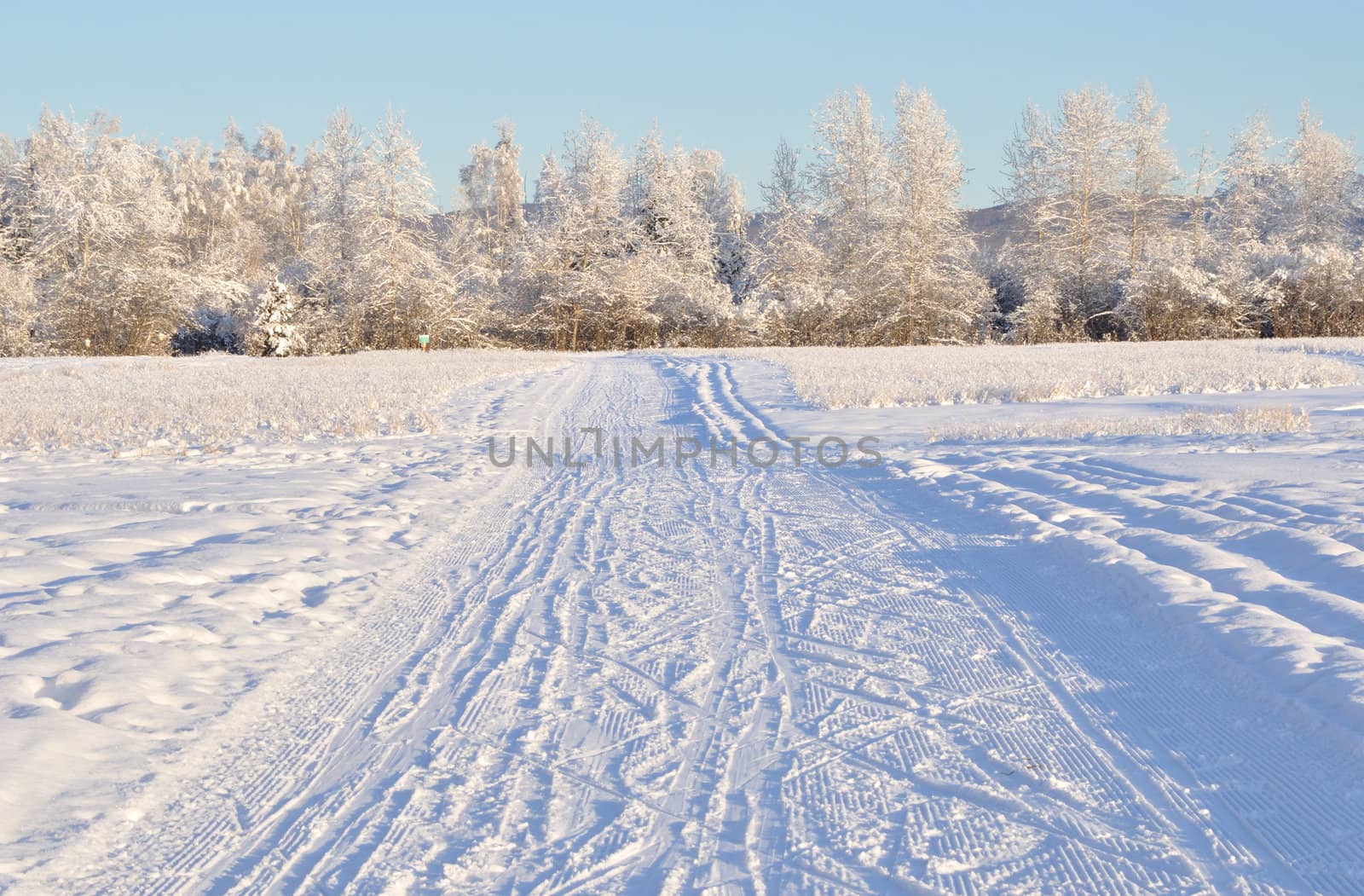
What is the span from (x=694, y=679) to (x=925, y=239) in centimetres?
4216

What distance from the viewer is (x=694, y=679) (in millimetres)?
4398

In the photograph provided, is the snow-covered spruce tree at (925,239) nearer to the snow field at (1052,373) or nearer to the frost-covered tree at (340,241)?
the snow field at (1052,373)

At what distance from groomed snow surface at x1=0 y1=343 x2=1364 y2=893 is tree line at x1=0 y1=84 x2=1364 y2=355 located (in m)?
34.9

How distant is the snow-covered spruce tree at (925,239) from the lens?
142 ft

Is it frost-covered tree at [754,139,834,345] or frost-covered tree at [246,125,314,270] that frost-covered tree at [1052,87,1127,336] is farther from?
frost-covered tree at [246,125,314,270]

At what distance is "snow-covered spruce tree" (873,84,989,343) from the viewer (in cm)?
4338

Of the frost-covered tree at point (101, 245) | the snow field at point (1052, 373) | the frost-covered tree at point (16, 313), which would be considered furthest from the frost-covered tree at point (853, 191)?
the frost-covered tree at point (16, 313)

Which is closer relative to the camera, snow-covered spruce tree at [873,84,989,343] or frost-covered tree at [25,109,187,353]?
frost-covered tree at [25,109,187,353]

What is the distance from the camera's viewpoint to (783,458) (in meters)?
11.5

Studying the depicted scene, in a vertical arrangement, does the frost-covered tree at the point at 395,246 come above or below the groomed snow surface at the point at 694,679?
above

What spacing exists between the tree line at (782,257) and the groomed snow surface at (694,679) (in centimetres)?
3489

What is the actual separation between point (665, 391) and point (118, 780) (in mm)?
17798

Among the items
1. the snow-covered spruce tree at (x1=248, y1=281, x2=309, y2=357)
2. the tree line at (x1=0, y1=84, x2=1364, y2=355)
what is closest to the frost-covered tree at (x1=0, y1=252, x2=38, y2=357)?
the tree line at (x1=0, y1=84, x2=1364, y2=355)

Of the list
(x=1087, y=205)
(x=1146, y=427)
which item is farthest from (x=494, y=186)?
(x=1146, y=427)
